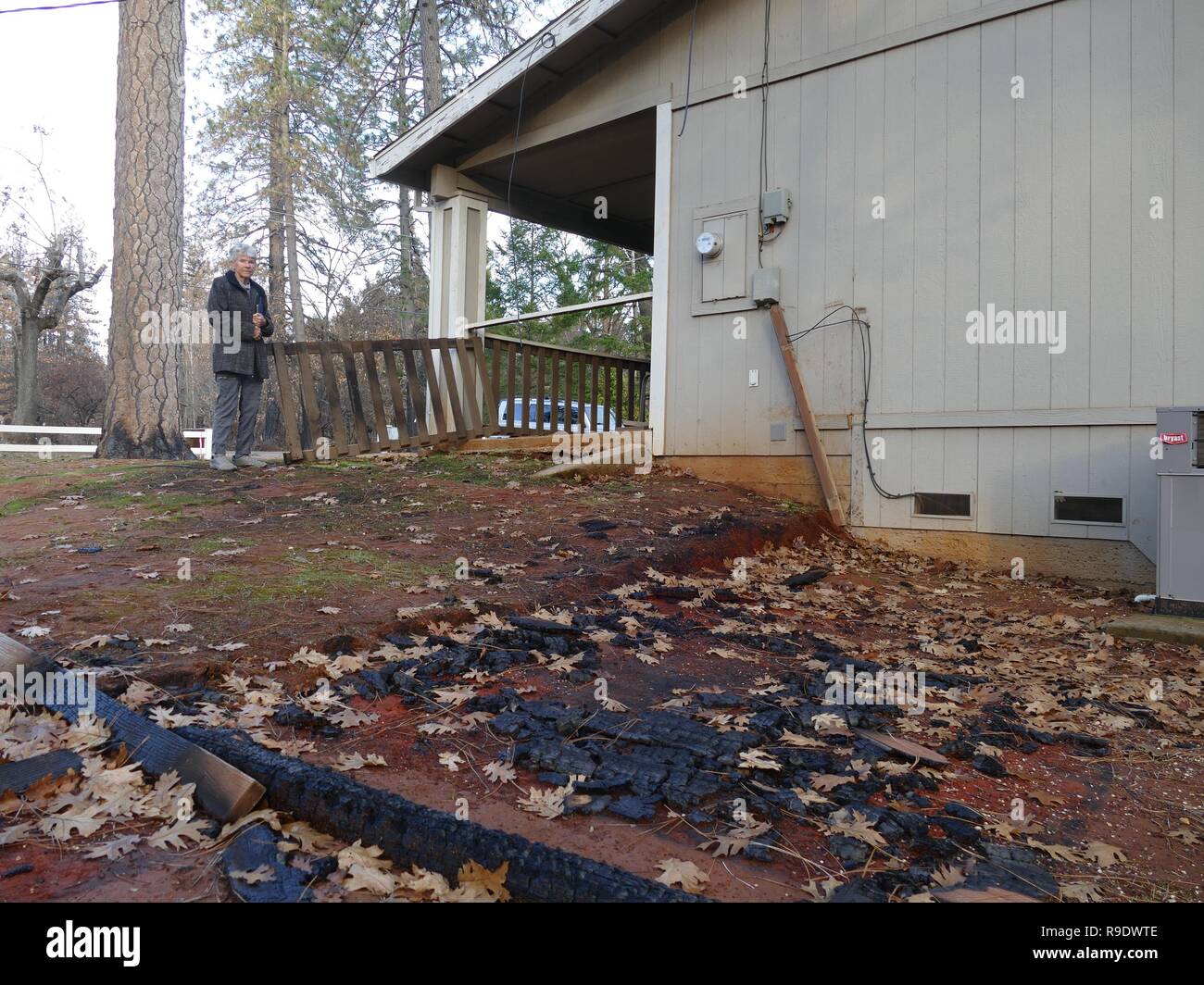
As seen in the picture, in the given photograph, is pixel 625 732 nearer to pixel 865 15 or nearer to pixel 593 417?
pixel 865 15

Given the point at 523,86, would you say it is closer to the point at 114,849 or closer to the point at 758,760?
the point at 758,760

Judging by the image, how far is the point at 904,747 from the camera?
2918mm

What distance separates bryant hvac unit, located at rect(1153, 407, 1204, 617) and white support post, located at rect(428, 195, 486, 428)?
26.2ft

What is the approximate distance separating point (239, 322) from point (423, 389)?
10.9 ft

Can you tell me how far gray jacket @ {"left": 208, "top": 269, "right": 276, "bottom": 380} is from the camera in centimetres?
762

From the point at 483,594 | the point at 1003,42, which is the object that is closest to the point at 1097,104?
the point at 1003,42

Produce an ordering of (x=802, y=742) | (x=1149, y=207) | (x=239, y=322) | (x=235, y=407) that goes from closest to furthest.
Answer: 1. (x=802, y=742)
2. (x=1149, y=207)
3. (x=239, y=322)
4. (x=235, y=407)

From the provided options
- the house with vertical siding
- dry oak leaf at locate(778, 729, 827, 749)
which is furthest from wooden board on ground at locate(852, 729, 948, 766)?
the house with vertical siding

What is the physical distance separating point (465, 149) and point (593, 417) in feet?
12.8

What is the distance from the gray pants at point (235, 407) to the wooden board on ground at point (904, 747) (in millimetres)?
7063

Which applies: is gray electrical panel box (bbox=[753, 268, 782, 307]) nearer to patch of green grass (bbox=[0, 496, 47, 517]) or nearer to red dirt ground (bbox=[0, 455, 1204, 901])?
red dirt ground (bbox=[0, 455, 1204, 901])

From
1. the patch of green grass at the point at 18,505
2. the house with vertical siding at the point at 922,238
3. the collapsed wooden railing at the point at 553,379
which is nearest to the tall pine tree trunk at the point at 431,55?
the house with vertical siding at the point at 922,238

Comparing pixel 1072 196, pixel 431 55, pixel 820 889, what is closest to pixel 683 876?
pixel 820 889
